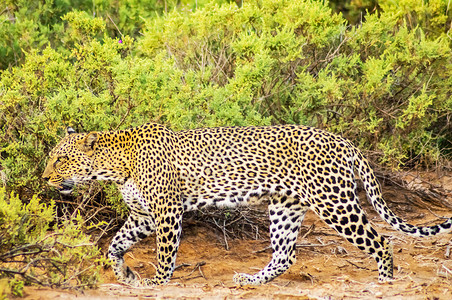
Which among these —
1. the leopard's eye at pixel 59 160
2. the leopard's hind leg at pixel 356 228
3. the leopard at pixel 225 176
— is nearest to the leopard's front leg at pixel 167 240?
the leopard at pixel 225 176

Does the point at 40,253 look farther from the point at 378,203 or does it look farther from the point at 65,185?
the point at 378,203

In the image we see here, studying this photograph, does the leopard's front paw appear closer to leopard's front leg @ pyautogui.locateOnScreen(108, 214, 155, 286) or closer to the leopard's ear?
leopard's front leg @ pyautogui.locateOnScreen(108, 214, 155, 286)

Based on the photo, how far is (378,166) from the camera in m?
9.96

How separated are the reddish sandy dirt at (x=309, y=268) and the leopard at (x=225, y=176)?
0.40m

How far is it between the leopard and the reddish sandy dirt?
40 centimetres

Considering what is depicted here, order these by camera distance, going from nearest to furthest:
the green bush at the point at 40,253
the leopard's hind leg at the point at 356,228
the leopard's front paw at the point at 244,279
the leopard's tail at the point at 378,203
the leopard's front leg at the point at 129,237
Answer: the green bush at the point at 40,253 < the leopard's hind leg at the point at 356,228 < the leopard's tail at the point at 378,203 < the leopard's front paw at the point at 244,279 < the leopard's front leg at the point at 129,237

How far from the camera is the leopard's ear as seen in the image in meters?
7.06

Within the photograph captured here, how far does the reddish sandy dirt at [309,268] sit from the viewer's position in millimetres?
6117

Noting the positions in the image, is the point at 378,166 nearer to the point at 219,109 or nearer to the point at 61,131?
the point at 219,109

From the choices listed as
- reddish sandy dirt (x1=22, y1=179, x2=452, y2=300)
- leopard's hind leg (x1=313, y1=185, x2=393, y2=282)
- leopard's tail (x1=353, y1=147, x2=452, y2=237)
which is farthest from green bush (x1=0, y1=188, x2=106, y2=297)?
leopard's tail (x1=353, y1=147, x2=452, y2=237)

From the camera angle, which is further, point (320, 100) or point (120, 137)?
point (320, 100)

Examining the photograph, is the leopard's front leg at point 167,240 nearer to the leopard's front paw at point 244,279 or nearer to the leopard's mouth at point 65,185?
the leopard's front paw at point 244,279

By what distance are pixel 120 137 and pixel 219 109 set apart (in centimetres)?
151

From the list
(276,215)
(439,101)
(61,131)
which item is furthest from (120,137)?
(439,101)
